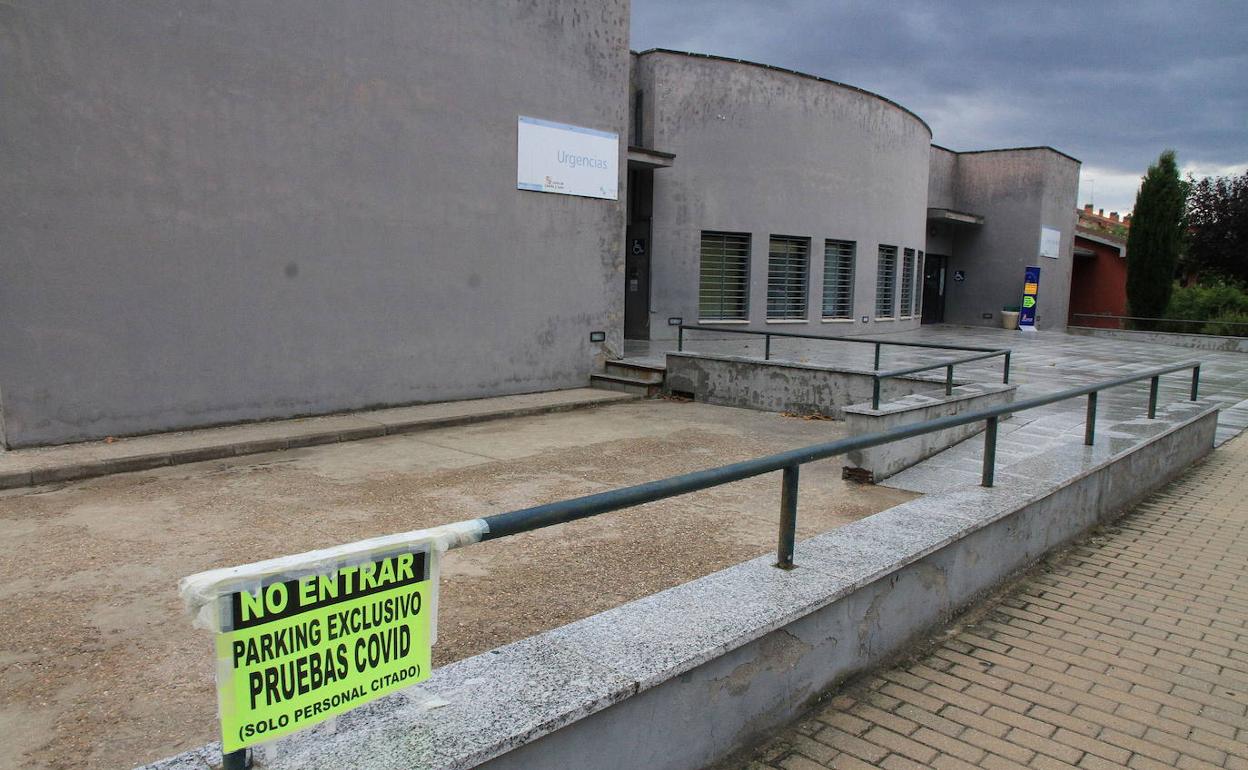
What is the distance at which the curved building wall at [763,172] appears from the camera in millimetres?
17172

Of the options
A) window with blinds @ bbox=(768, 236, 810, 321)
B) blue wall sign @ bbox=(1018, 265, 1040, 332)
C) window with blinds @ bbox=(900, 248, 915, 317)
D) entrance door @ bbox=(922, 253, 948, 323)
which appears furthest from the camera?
entrance door @ bbox=(922, 253, 948, 323)

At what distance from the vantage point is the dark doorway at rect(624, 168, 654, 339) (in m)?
17.2

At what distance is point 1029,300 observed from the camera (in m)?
27.3

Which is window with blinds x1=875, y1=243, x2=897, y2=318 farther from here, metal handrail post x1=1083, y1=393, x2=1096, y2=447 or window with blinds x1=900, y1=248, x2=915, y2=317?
metal handrail post x1=1083, y1=393, x2=1096, y2=447

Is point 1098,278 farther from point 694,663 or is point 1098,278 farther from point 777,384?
point 694,663

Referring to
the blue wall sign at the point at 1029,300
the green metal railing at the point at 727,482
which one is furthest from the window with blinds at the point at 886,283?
the green metal railing at the point at 727,482

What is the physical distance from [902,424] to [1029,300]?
2342 centimetres

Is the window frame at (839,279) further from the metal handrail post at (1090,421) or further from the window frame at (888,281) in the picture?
the metal handrail post at (1090,421)

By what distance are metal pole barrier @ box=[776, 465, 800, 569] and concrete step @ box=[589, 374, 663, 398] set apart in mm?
8600

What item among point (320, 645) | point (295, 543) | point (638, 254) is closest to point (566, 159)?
point (638, 254)

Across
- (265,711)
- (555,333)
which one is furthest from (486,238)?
(265,711)

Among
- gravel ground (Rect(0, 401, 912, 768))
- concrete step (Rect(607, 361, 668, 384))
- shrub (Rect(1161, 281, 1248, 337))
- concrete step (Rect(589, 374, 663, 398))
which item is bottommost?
gravel ground (Rect(0, 401, 912, 768))

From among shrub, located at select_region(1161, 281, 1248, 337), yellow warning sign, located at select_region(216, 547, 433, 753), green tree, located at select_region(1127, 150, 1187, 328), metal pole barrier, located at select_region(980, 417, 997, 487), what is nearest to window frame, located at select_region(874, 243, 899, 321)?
shrub, located at select_region(1161, 281, 1248, 337)

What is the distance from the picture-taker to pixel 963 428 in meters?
8.24
